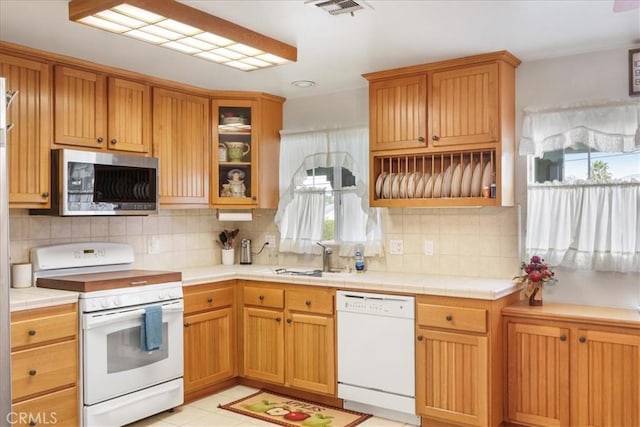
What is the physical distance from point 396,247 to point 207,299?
1.45 meters

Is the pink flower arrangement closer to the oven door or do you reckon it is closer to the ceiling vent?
the ceiling vent

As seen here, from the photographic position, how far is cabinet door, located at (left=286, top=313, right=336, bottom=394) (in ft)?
12.6

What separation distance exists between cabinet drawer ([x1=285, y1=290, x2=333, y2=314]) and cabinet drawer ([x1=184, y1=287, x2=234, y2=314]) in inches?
19.6

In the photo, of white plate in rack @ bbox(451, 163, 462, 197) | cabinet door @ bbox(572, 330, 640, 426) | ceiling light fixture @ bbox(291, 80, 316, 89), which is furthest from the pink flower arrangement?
ceiling light fixture @ bbox(291, 80, 316, 89)

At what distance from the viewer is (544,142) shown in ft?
11.9

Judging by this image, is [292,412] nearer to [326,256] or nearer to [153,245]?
[326,256]

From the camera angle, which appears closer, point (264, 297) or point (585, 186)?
point (585, 186)

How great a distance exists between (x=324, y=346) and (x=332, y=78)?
1.93m

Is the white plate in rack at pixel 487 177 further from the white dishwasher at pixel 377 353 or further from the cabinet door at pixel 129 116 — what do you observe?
the cabinet door at pixel 129 116

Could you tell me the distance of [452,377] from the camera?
3.35 meters

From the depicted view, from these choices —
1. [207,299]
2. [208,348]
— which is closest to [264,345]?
[208,348]

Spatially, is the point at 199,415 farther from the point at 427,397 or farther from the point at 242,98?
the point at 242,98

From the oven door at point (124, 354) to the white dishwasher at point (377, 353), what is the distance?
1.11 metres

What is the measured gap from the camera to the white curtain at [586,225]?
3.36 m
